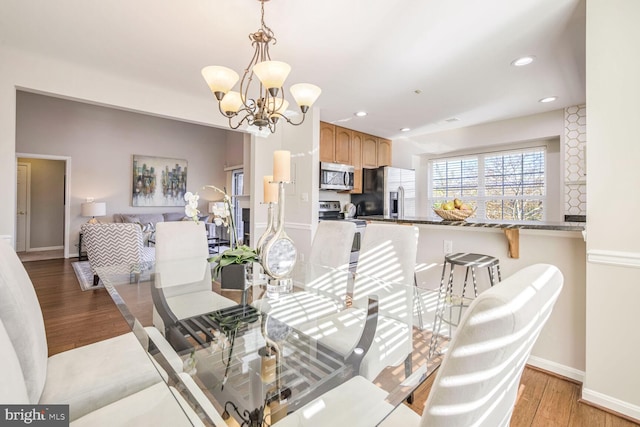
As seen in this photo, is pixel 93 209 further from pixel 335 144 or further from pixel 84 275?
pixel 335 144

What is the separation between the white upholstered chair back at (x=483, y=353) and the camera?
1.47ft

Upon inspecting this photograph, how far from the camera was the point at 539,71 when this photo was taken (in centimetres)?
273

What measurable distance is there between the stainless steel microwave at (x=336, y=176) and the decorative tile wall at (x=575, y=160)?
9.32ft

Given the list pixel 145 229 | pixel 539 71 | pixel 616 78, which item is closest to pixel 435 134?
pixel 539 71

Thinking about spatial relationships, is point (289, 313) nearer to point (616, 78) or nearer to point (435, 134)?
point (616, 78)

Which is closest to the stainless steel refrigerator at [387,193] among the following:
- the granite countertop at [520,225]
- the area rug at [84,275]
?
the granite countertop at [520,225]

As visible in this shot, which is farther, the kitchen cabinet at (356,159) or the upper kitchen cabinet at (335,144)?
the kitchen cabinet at (356,159)

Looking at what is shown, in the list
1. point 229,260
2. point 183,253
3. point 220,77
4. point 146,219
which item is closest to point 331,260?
point 229,260

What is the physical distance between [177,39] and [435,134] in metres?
4.18

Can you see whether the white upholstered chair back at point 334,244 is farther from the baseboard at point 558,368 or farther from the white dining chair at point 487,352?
the white dining chair at point 487,352

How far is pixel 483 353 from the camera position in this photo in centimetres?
46

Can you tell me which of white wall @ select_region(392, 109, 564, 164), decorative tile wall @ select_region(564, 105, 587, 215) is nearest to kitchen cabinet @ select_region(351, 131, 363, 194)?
white wall @ select_region(392, 109, 564, 164)

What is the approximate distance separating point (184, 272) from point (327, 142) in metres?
2.86

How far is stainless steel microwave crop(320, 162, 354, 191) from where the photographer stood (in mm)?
4227
